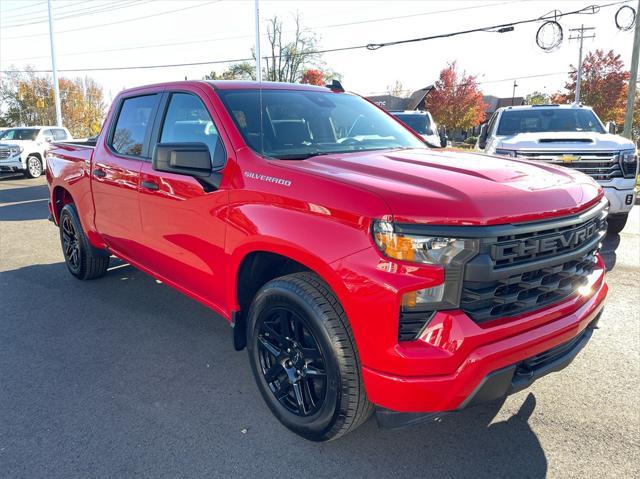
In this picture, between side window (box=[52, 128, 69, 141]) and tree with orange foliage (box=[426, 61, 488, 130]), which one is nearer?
side window (box=[52, 128, 69, 141])

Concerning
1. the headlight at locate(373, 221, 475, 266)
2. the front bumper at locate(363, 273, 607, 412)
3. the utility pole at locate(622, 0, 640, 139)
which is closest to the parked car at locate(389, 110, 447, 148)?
the utility pole at locate(622, 0, 640, 139)

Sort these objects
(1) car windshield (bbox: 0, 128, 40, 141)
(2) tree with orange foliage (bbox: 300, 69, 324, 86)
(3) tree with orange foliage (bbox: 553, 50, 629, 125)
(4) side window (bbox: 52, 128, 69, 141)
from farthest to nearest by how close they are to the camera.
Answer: (2) tree with orange foliage (bbox: 300, 69, 324, 86)
(3) tree with orange foliage (bbox: 553, 50, 629, 125)
(4) side window (bbox: 52, 128, 69, 141)
(1) car windshield (bbox: 0, 128, 40, 141)

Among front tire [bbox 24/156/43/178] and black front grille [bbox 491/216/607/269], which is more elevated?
black front grille [bbox 491/216/607/269]

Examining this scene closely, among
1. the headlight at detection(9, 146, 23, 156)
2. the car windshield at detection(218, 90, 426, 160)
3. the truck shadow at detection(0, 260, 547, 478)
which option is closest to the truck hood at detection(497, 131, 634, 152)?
the car windshield at detection(218, 90, 426, 160)

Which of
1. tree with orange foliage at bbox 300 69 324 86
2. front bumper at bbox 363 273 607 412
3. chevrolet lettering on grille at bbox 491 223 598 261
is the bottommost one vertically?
front bumper at bbox 363 273 607 412

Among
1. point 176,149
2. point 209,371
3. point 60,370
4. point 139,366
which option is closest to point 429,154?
point 176,149

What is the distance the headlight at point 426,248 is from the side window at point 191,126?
1.39 m

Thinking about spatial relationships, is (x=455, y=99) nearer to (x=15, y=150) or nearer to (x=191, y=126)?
(x=15, y=150)

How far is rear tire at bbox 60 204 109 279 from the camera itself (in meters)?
5.21

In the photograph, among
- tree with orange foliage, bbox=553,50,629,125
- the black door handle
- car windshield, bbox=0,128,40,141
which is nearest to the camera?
the black door handle

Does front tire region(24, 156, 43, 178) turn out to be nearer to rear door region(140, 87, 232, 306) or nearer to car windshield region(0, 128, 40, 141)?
car windshield region(0, 128, 40, 141)

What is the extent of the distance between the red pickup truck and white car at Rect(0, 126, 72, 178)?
15.5 meters

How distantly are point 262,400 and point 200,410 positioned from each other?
1.26 ft

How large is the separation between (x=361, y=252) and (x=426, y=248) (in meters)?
0.28
